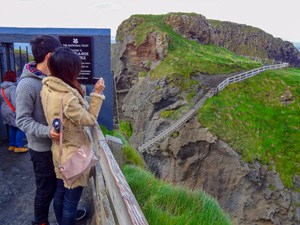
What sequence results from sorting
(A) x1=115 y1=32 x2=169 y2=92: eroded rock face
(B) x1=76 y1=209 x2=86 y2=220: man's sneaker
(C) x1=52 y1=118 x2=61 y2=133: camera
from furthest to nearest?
(A) x1=115 y1=32 x2=169 y2=92: eroded rock face
(B) x1=76 y1=209 x2=86 y2=220: man's sneaker
(C) x1=52 y1=118 x2=61 y2=133: camera

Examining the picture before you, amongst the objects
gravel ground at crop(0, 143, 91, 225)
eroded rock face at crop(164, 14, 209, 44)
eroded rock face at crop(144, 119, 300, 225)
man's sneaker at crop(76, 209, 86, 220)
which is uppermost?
eroded rock face at crop(164, 14, 209, 44)

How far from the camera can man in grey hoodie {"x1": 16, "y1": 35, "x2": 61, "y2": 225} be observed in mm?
3562

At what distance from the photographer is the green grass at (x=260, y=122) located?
2912 cm

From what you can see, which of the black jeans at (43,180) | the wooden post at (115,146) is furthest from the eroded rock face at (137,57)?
the black jeans at (43,180)

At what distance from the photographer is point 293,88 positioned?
37688 mm

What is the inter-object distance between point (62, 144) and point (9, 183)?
348 cm

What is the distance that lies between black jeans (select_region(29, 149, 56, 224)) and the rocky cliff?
14190mm

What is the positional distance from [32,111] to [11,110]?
13.2 feet

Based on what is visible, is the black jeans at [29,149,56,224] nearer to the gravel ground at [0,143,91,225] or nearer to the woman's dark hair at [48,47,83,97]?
the gravel ground at [0,143,91,225]

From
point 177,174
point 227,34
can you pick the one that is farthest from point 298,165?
point 227,34

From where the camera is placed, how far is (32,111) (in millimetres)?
3664

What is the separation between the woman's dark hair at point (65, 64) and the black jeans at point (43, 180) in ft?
3.46

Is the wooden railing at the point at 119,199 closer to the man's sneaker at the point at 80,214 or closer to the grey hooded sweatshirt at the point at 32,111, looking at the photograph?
the grey hooded sweatshirt at the point at 32,111

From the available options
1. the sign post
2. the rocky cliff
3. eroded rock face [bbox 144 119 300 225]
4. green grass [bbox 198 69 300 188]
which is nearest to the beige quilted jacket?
the sign post
